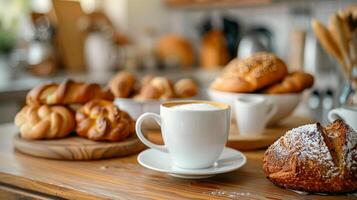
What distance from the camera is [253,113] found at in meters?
1.06

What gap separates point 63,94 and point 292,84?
537 millimetres

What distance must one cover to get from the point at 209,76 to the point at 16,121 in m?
2.10

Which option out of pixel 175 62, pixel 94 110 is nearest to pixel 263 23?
pixel 175 62

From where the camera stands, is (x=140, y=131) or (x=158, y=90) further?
(x=158, y=90)

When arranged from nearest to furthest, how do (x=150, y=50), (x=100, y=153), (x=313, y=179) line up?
1. (x=313, y=179)
2. (x=100, y=153)
3. (x=150, y=50)

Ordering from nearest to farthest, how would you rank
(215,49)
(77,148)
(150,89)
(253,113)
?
(77,148), (253,113), (150,89), (215,49)

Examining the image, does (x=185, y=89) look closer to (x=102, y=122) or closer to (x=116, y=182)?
(x=102, y=122)

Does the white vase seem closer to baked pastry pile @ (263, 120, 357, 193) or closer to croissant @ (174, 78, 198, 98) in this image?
croissant @ (174, 78, 198, 98)

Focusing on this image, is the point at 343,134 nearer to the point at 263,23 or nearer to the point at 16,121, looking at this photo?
the point at 16,121

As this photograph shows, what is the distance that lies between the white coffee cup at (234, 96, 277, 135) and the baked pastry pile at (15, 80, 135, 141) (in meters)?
0.24

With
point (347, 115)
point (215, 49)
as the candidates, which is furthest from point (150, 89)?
point (215, 49)

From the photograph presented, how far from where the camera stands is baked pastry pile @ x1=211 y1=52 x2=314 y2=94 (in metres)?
1.13

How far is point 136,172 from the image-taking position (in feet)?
2.87

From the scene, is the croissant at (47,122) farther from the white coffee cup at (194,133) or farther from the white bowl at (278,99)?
the white bowl at (278,99)
